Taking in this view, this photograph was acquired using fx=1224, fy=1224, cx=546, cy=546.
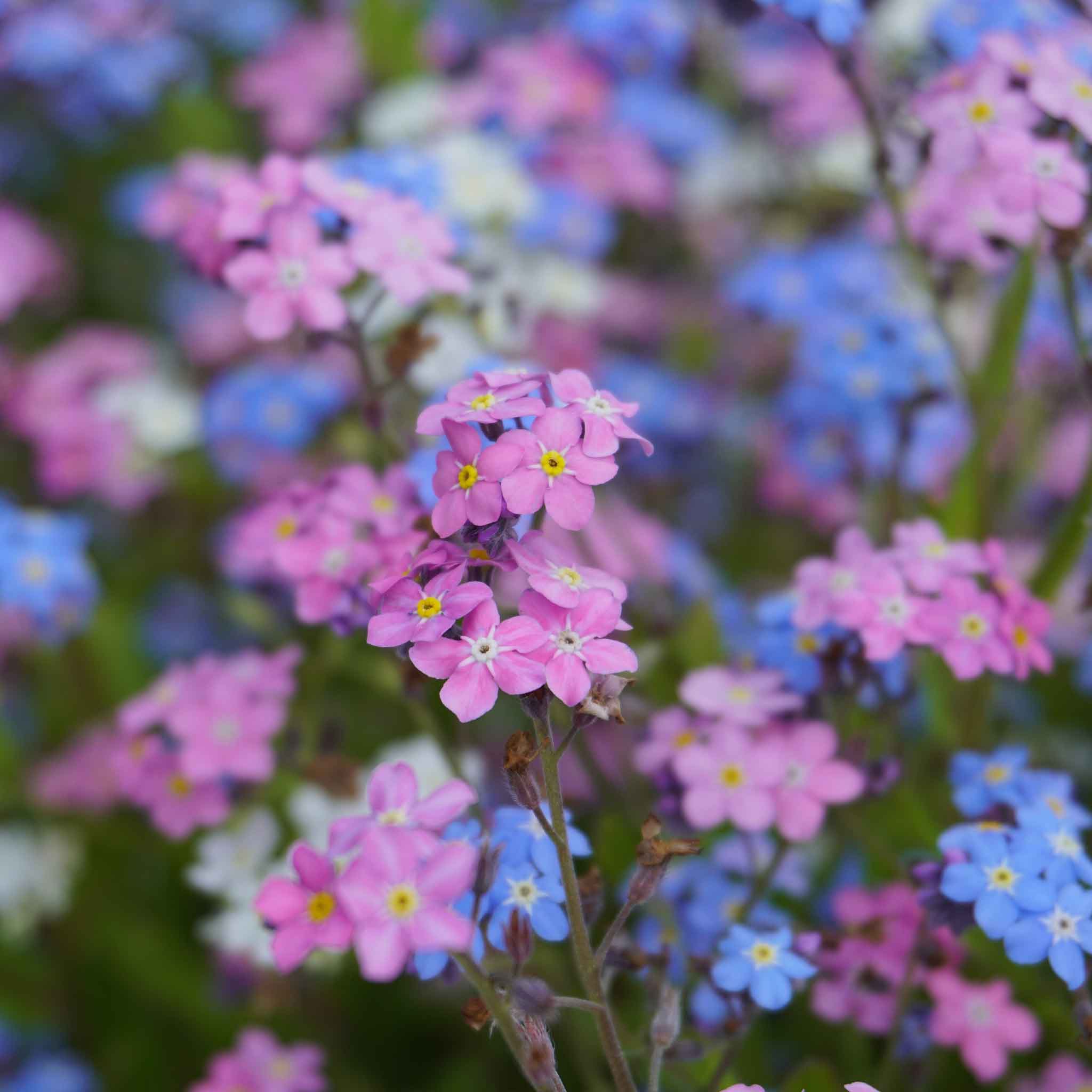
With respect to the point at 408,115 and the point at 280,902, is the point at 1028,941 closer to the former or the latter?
the point at 280,902

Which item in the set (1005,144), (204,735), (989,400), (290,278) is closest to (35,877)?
(204,735)

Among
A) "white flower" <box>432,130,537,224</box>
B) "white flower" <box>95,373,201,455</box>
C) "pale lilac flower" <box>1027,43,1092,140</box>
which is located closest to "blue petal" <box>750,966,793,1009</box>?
"pale lilac flower" <box>1027,43,1092,140</box>

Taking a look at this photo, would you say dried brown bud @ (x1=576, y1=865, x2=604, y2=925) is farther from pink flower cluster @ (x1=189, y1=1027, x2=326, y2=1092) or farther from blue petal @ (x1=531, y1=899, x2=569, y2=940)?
pink flower cluster @ (x1=189, y1=1027, x2=326, y2=1092)

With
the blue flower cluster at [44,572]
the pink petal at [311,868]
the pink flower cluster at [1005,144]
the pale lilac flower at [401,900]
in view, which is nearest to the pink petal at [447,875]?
the pale lilac flower at [401,900]

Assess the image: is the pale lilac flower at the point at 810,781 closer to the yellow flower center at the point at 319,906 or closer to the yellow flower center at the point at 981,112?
the yellow flower center at the point at 319,906

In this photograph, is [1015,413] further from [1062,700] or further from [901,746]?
[901,746]
